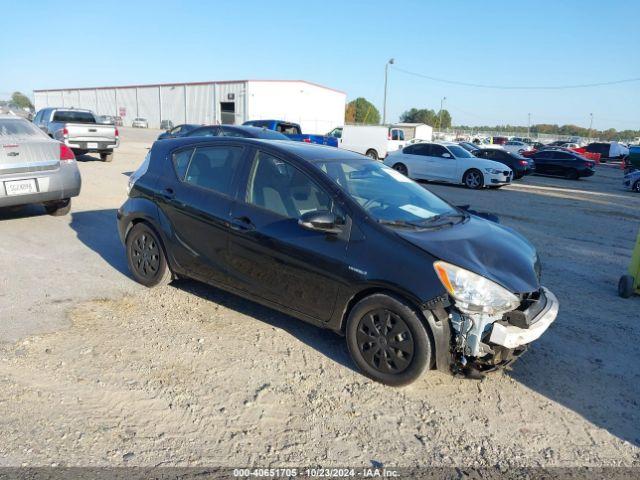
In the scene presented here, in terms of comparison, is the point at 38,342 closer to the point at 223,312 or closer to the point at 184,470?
the point at 223,312

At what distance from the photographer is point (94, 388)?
3256 mm

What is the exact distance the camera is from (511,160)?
2159 cm

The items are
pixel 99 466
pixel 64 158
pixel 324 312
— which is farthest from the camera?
pixel 64 158

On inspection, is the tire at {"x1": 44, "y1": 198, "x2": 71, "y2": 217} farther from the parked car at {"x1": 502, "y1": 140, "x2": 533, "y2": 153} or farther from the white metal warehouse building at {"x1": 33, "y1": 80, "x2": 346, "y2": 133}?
the white metal warehouse building at {"x1": 33, "y1": 80, "x2": 346, "y2": 133}

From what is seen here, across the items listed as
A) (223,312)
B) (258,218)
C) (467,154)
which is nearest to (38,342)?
(223,312)

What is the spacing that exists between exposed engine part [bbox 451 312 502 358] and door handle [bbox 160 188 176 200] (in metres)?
2.91

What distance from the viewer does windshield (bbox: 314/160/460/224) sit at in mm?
3867

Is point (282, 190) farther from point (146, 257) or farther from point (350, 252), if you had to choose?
point (146, 257)

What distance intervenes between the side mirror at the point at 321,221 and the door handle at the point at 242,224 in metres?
0.60

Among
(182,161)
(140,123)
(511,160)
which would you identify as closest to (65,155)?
(182,161)

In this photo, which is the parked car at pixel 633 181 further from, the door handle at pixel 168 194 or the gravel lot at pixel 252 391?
the door handle at pixel 168 194

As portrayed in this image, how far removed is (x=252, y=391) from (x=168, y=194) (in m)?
2.31

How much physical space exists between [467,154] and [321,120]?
153 ft

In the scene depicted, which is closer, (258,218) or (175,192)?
(258,218)
